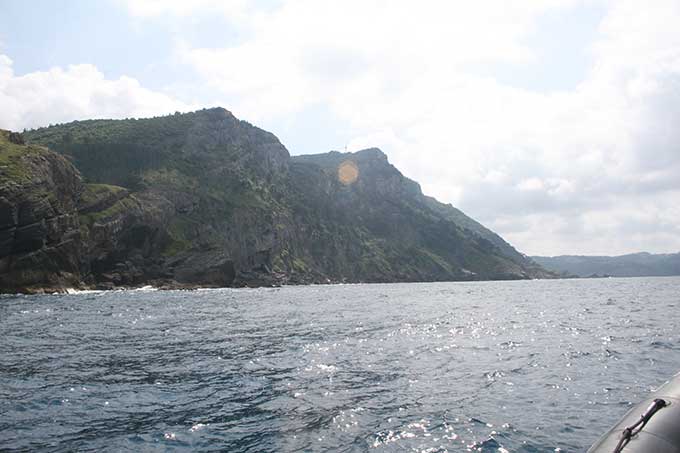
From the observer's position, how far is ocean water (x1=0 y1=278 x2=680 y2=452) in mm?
14812

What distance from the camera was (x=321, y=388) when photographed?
834 inches

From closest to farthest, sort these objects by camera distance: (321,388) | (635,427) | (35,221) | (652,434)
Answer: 1. (652,434)
2. (635,427)
3. (321,388)
4. (35,221)

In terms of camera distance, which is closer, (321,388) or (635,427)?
(635,427)

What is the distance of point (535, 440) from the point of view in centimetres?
1493

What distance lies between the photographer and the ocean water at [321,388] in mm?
14812

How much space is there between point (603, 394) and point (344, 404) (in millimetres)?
10863

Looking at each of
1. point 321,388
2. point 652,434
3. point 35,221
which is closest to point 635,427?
point 652,434

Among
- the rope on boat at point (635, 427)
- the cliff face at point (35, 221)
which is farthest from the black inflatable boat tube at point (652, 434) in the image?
the cliff face at point (35, 221)

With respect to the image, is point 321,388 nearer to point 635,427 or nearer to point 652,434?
point 635,427

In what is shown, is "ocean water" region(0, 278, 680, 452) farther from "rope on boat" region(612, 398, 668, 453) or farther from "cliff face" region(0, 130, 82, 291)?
"cliff face" region(0, 130, 82, 291)

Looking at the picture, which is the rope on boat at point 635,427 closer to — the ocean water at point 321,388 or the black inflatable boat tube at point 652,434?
the black inflatable boat tube at point 652,434

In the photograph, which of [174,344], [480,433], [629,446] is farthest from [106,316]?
[629,446]

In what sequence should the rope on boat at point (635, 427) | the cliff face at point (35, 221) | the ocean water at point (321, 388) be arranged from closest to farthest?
the rope on boat at point (635, 427) < the ocean water at point (321, 388) < the cliff face at point (35, 221)

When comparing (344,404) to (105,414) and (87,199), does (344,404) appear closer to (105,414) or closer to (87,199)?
(105,414)
